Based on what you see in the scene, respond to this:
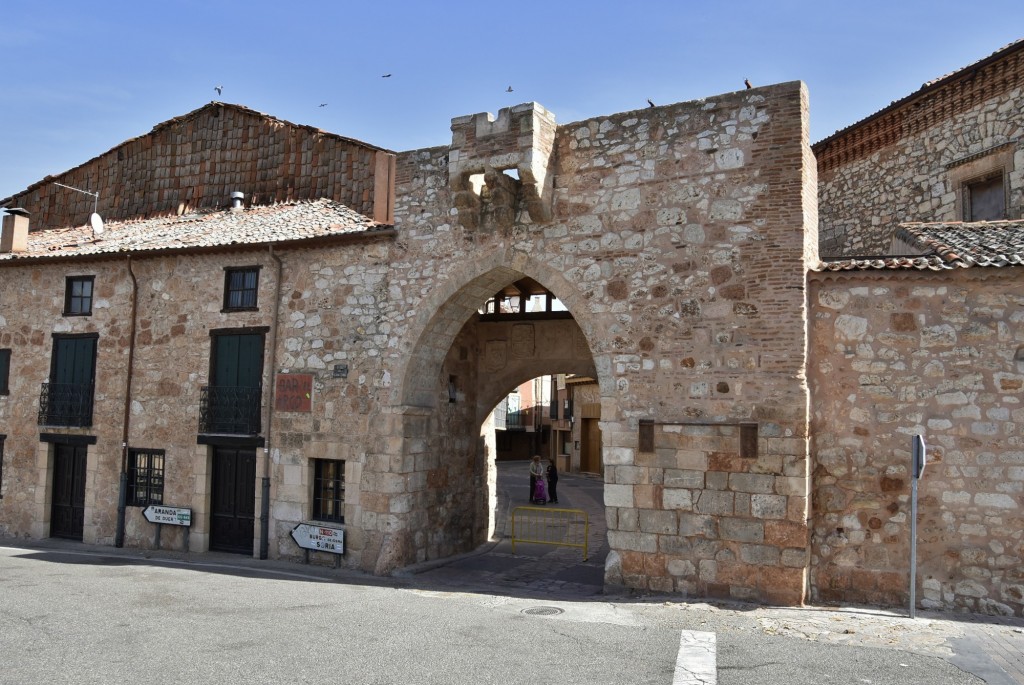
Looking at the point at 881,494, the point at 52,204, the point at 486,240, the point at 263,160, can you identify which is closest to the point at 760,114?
the point at 486,240

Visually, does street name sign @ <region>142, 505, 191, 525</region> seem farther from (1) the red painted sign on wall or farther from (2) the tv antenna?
(2) the tv antenna

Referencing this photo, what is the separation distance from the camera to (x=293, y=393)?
12531 mm

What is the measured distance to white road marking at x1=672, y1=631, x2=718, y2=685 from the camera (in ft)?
21.0

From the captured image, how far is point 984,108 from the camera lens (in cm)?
1350

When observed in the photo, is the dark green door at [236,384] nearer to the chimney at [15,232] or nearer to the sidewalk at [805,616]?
the sidewalk at [805,616]

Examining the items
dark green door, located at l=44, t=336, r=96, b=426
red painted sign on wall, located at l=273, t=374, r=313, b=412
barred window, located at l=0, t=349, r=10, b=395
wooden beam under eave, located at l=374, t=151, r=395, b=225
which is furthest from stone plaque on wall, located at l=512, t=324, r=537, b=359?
barred window, located at l=0, t=349, r=10, b=395

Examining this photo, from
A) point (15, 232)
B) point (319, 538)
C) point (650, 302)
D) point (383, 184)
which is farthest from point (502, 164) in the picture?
point (15, 232)

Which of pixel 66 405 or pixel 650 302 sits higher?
pixel 650 302

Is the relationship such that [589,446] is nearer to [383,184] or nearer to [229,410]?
[383,184]

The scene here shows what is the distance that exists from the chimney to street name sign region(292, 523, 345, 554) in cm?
948

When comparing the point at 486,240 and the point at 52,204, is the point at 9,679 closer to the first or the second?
the point at 486,240

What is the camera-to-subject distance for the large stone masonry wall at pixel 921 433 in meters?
8.80

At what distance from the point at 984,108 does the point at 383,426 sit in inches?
457

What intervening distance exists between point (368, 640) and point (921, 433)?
6.63 m
